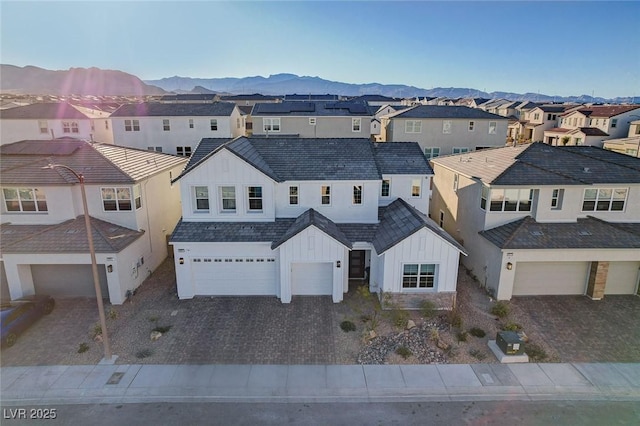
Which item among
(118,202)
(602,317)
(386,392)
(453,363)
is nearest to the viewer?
(386,392)

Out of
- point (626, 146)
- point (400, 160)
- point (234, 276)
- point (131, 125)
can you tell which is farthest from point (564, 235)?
point (131, 125)

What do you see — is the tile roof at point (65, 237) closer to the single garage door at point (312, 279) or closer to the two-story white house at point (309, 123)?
the single garage door at point (312, 279)

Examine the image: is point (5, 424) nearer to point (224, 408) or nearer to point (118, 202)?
point (224, 408)

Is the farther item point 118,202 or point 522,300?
point 118,202

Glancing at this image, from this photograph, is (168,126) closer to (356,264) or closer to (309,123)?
(309,123)

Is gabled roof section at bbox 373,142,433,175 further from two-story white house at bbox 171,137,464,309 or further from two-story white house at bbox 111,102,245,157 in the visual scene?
two-story white house at bbox 111,102,245,157

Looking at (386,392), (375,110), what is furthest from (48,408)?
(375,110)
